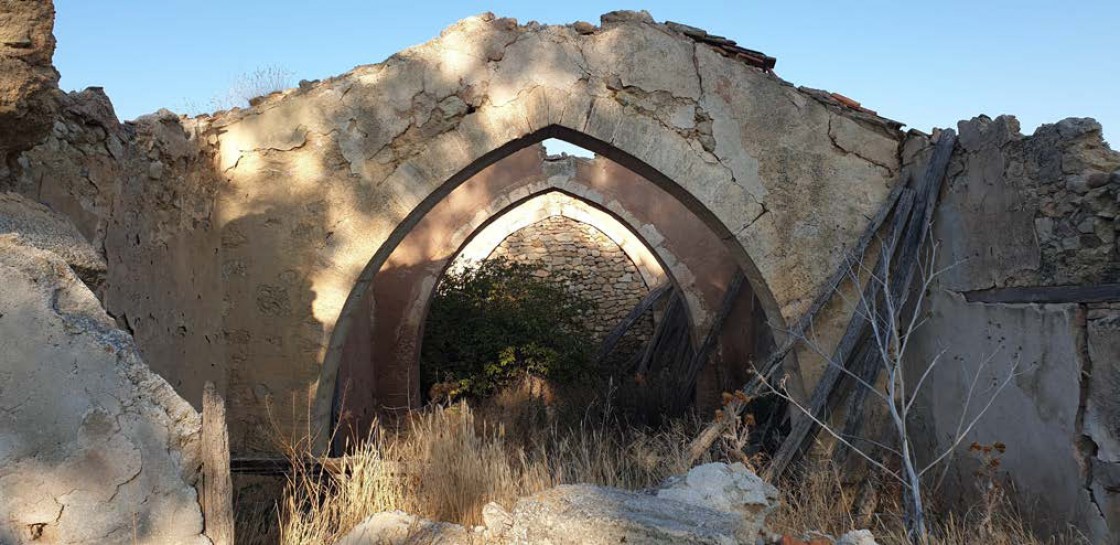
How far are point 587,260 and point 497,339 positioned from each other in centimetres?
395

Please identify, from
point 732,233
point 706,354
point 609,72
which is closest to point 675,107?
point 609,72

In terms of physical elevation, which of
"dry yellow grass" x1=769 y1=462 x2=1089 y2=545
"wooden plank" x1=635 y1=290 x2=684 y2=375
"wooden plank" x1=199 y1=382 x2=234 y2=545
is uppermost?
"wooden plank" x1=635 y1=290 x2=684 y2=375

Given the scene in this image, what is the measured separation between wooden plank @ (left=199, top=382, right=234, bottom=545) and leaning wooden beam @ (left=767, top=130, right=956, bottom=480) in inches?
122

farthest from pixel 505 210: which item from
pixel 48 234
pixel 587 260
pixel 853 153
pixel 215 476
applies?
pixel 215 476

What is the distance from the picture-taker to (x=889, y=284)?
16.0ft

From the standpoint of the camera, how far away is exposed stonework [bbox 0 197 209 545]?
1989 millimetres

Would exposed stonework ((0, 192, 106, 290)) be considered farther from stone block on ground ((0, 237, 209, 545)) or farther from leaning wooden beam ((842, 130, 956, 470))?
leaning wooden beam ((842, 130, 956, 470))

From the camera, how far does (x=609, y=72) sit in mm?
5074

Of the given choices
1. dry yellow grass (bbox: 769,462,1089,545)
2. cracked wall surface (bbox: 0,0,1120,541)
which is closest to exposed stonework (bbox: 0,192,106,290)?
cracked wall surface (bbox: 0,0,1120,541)

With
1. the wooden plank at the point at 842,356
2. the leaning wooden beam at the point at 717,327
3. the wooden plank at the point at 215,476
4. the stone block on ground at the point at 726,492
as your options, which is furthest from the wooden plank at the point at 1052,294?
the leaning wooden beam at the point at 717,327

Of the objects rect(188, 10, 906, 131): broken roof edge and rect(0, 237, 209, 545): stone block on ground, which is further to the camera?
rect(188, 10, 906, 131): broken roof edge

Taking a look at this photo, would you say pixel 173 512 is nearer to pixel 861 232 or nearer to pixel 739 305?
pixel 861 232

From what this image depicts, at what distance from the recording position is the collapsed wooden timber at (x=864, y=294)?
4688mm

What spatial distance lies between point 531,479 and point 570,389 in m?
5.85
